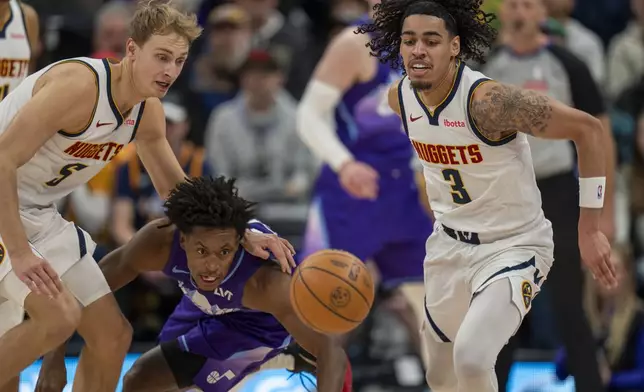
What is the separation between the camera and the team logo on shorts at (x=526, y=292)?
554cm

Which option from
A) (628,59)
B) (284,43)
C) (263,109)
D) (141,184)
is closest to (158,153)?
(141,184)

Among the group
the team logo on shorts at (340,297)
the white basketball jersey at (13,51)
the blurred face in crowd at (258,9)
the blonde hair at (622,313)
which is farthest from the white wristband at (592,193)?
the blurred face in crowd at (258,9)

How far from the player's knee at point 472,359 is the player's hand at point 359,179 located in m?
1.89

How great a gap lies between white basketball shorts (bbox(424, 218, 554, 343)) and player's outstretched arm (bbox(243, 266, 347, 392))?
0.48m

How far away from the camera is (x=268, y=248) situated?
19.3 ft

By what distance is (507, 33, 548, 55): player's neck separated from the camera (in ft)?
25.0

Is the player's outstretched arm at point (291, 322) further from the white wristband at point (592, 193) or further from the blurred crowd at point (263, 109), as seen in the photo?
the blurred crowd at point (263, 109)

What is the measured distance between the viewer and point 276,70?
9.79 metres

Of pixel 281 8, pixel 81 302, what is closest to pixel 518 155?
pixel 81 302

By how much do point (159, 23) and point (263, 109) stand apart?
13.5ft

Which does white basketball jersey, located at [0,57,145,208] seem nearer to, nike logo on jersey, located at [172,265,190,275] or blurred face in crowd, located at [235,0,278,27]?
nike logo on jersey, located at [172,265,190,275]

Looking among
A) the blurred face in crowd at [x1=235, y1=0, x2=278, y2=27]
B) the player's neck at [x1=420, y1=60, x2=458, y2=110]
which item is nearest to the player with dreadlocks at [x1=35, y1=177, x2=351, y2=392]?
the player's neck at [x1=420, y1=60, x2=458, y2=110]

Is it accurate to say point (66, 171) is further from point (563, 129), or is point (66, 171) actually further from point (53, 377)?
point (563, 129)

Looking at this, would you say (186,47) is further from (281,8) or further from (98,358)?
(281,8)
